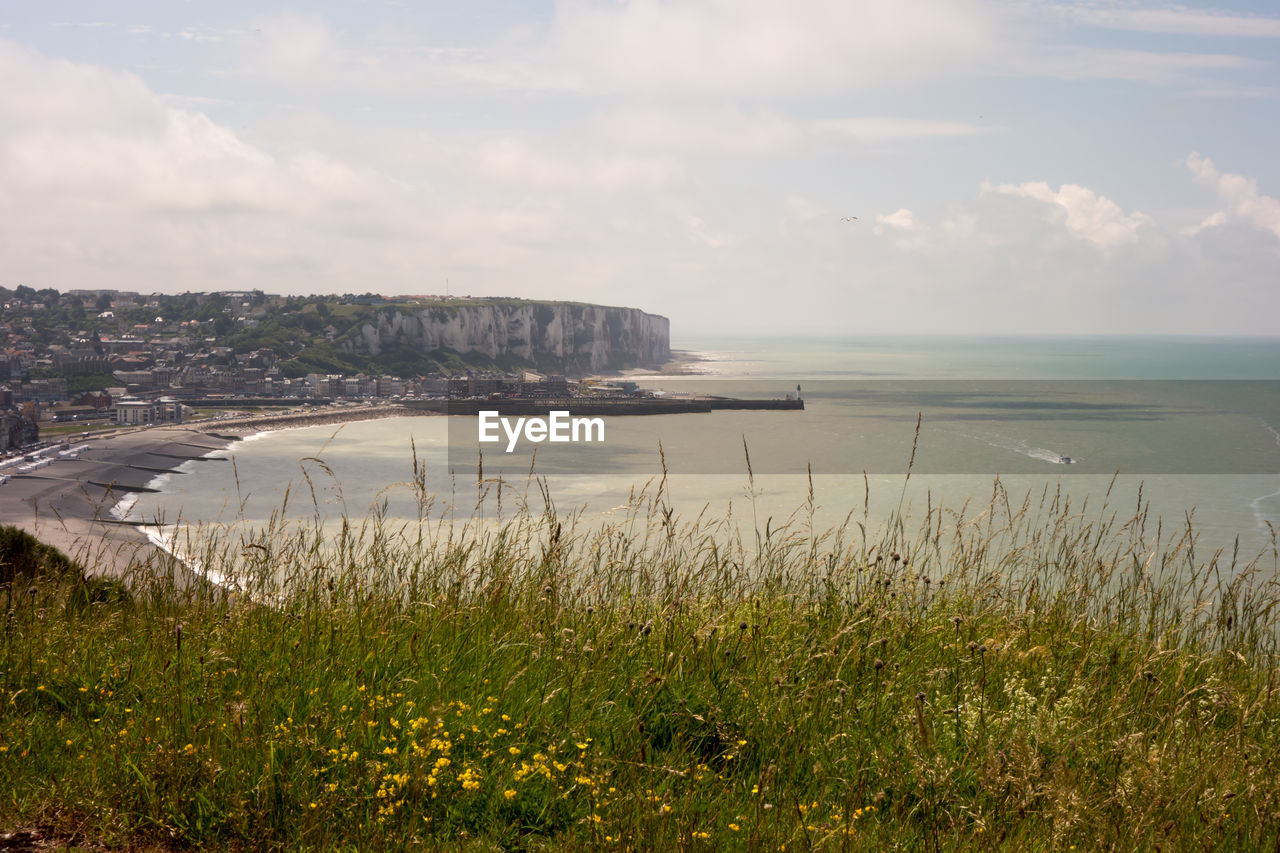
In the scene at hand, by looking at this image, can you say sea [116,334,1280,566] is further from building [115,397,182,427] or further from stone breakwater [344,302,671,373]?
stone breakwater [344,302,671,373]

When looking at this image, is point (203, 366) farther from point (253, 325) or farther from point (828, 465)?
point (828, 465)

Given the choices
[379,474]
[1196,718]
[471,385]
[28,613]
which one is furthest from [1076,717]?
[471,385]

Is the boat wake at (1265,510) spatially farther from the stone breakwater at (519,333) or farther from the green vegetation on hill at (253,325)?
the stone breakwater at (519,333)

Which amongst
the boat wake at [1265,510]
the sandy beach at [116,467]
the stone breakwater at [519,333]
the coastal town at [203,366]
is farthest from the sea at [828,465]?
the stone breakwater at [519,333]

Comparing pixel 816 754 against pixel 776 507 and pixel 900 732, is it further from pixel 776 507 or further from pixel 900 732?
pixel 776 507

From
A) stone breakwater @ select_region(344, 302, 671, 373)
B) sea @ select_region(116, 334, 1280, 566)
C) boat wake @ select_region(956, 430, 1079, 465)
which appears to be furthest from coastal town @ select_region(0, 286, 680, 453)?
boat wake @ select_region(956, 430, 1079, 465)

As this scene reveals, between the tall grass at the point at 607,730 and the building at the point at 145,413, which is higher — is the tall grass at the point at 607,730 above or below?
above

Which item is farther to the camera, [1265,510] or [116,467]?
[116,467]

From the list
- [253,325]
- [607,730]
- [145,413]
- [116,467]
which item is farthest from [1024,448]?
[253,325]
